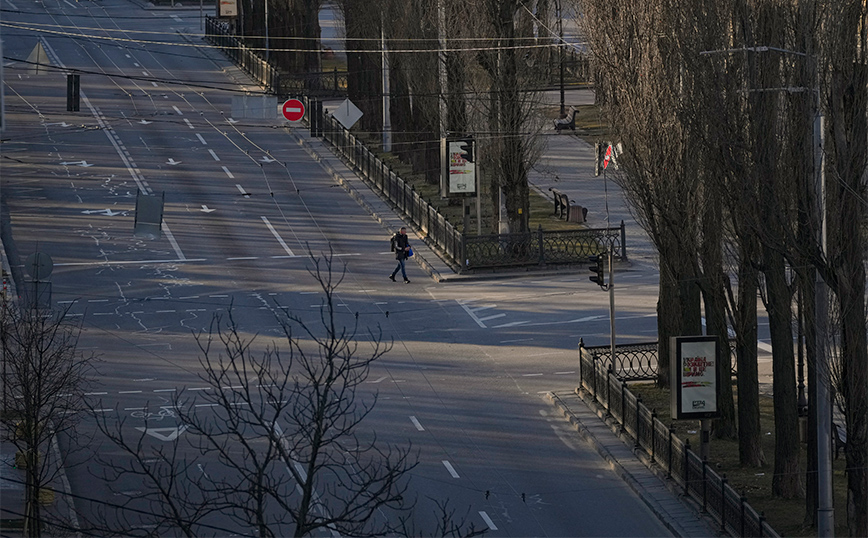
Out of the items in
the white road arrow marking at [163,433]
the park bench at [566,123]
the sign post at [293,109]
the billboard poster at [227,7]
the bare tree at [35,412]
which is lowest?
the white road arrow marking at [163,433]

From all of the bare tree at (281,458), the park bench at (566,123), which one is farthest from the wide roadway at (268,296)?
the park bench at (566,123)

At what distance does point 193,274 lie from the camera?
38.9 meters

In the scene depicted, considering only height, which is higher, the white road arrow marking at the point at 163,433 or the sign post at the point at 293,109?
the sign post at the point at 293,109

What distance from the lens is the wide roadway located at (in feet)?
79.8

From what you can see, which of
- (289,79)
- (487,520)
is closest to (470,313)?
(487,520)

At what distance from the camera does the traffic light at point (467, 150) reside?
41344 millimetres

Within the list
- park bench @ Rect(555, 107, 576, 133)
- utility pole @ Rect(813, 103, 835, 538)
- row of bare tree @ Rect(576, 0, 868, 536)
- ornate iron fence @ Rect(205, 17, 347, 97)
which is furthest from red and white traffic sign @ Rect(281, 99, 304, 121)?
utility pole @ Rect(813, 103, 835, 538)

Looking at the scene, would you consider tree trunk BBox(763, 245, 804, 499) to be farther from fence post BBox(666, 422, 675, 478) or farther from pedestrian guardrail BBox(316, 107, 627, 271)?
pedestrian guardrail BBox(316, 107, 627, 271)

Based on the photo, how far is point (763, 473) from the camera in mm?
24141

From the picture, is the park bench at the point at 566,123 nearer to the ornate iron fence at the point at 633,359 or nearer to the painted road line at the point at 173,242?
the painted road line at the point at 173,242

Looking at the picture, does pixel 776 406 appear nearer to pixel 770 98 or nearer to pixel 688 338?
pixel 688 338

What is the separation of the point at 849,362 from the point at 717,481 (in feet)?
10.5

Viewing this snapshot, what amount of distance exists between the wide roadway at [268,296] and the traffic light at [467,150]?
3.73m

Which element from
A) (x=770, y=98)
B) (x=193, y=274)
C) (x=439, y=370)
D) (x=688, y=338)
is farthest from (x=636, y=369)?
(x=193, y=274)
